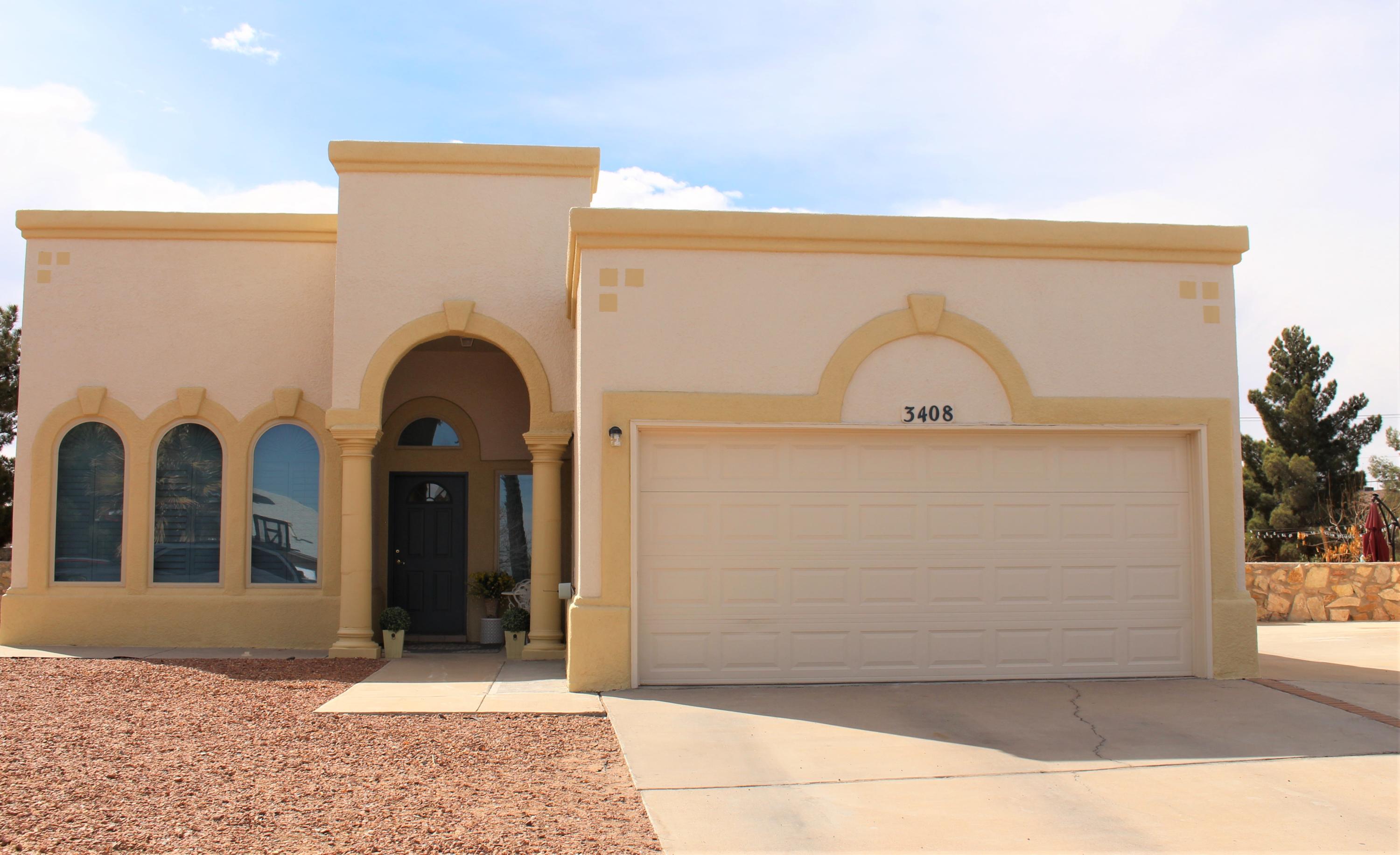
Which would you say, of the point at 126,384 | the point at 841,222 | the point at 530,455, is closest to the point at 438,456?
the point at 530,455

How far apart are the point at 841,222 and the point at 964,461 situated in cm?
238

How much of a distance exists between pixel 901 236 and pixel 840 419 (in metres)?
1.71

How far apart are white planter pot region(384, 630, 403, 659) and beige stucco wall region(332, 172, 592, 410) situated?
2518 millimetres

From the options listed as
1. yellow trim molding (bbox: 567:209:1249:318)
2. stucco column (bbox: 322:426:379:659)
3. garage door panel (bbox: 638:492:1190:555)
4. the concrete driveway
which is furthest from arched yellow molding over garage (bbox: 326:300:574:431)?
the concrete driveway

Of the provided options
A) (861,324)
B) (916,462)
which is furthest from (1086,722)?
(861,324)

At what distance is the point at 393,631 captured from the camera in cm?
1129

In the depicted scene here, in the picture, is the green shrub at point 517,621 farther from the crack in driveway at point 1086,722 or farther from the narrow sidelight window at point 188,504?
the crack in driveway at point 1086,722

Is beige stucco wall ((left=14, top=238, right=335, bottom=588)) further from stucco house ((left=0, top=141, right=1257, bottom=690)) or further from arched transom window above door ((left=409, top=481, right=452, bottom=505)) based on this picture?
stucco house ((left=0, top=141, right=1257, bottom=690))

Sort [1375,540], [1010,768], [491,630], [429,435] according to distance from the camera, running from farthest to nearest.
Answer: [1375,540] → [429,435] → [491,630] → [1010,768]

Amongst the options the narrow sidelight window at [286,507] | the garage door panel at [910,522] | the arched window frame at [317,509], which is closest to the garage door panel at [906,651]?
the garage door panel at [910,522]

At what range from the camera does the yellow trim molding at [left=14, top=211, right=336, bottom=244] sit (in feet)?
39.2

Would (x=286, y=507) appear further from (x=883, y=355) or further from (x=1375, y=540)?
(x=1375, y=540)

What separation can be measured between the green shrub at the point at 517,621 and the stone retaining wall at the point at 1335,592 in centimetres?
1006

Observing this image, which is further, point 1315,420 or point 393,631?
point 1315,420
